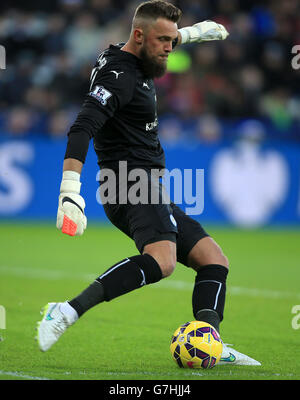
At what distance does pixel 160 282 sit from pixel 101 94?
484 centimetres

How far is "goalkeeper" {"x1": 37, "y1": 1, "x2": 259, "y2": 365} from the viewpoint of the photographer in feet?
14.7

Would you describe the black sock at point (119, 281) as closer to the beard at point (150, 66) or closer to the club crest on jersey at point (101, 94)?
the club crest on jersey at point (101, 94)

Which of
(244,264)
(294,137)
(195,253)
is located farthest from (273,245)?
(195,253)

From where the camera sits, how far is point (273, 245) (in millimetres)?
12547

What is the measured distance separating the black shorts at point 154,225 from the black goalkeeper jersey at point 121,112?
0.29 m

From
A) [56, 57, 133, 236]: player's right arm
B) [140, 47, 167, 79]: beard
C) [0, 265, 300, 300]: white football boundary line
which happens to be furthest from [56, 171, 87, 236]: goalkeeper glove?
[0, 265, 300, 300]: white football boundary line

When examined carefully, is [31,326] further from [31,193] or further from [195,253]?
[31,193]

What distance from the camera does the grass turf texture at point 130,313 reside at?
15.9 feet

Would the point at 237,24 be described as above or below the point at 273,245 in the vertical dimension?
above

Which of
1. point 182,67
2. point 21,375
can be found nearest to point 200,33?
point 21,375

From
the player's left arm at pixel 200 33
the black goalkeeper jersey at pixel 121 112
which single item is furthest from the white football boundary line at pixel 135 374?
the player's left arm at pixel 200 33

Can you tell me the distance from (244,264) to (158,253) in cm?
593

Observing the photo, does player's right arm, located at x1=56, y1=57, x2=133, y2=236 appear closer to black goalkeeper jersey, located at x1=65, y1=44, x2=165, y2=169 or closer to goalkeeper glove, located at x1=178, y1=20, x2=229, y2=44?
black goalkeeper jersey, located at x1=65, y1=44, x2=165, y2=169

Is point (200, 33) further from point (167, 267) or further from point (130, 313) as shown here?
point (130, 313)
